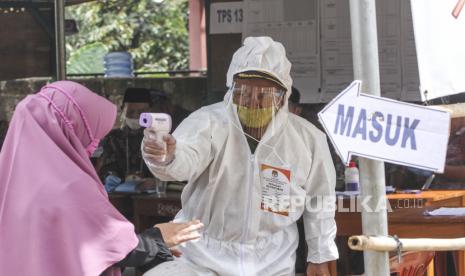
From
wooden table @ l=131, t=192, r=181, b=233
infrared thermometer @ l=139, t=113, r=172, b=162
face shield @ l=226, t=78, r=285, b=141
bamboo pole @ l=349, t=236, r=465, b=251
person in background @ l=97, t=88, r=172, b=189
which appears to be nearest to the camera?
bamboo pole @ l=349, t=236, r=465, b=251

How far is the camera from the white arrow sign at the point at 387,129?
220cm

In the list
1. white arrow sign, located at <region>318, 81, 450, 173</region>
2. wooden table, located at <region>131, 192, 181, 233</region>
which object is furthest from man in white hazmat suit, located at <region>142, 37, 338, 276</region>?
wooden table, located at <region>131, 192, 181, 233</region>

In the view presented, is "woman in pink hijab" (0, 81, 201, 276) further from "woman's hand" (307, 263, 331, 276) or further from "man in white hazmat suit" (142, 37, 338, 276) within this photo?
"woman's hand" (307, 263, 331, 276)

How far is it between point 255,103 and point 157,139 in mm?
689

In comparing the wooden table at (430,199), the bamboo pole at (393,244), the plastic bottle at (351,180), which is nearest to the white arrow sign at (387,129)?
the bamboo pole at (393,244)

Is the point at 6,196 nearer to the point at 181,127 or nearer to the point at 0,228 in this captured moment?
the point at 0,228

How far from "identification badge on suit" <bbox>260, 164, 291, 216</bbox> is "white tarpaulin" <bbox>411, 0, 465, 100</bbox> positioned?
2.38 feet

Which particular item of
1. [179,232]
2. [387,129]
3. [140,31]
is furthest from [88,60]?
[387,129]

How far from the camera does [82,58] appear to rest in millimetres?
13266

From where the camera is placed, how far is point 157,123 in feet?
7.76

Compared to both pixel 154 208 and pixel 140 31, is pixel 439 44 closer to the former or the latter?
pixel 154 208

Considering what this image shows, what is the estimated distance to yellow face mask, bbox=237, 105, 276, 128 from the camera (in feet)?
9.86

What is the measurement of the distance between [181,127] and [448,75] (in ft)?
3.81

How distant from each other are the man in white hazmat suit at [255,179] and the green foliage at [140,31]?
11300 mm
